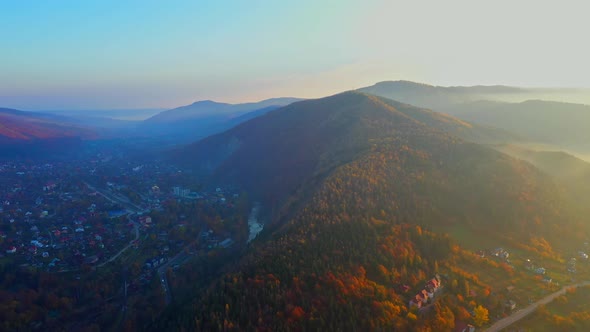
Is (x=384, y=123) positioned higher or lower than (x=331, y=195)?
higher

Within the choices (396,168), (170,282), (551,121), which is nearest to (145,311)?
(170,282)

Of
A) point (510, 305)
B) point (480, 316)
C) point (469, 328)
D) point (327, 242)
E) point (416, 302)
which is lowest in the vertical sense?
point (510, 305)

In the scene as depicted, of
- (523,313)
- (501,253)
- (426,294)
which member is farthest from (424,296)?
(501,253)

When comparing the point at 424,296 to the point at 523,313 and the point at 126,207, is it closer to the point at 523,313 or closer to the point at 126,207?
the point at 523,313

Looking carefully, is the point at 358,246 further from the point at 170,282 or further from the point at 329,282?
the point at 170,282

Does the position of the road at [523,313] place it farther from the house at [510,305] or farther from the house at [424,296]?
the house at [424,296]

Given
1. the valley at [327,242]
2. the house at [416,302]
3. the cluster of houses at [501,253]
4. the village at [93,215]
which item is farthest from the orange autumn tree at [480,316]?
the village at [93,215]
